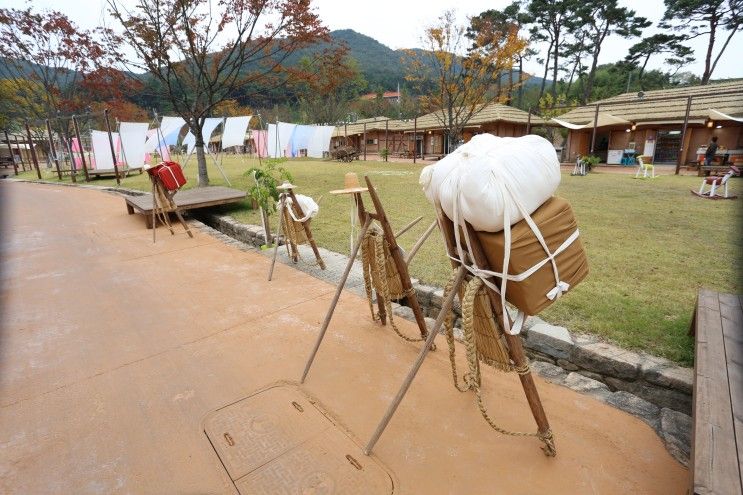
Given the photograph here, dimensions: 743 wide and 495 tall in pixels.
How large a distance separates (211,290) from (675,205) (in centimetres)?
895

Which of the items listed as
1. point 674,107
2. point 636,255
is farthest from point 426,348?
point 674,107

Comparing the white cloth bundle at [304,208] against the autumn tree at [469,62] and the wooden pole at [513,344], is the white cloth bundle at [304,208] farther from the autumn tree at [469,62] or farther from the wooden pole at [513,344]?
the autumn tree at [469,62]

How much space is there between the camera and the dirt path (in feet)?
5.93

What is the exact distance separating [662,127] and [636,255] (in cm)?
1878

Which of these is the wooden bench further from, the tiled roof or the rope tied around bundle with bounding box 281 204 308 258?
the tiled roof

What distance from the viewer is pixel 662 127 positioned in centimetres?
1827

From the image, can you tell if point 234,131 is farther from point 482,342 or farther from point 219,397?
point 482,342

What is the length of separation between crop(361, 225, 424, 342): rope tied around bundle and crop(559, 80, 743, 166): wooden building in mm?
16833

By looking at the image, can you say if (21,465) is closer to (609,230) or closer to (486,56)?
(609,230)

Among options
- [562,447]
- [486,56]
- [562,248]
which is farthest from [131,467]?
[486,56]

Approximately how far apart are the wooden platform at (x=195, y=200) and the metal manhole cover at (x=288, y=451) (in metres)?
6.02

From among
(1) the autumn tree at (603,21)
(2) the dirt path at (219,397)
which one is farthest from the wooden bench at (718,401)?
(1) the autumn tree at (603,21)

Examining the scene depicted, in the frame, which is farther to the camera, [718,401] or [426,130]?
[426,130]

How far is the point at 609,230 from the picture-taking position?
5719mm
